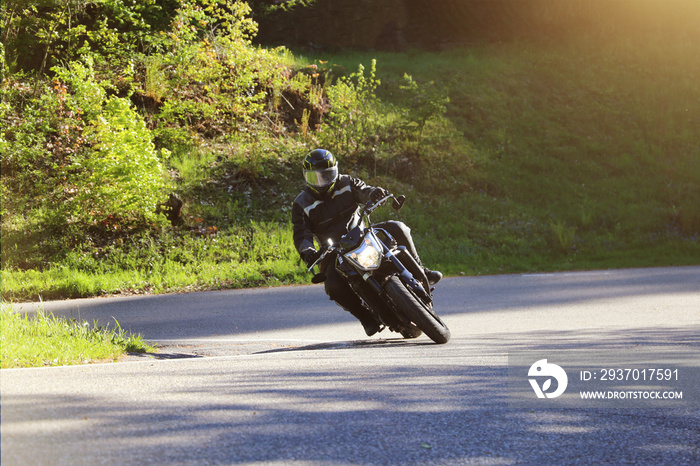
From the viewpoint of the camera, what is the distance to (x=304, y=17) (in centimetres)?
2631

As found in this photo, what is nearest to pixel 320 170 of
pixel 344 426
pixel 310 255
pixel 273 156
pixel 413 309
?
pixel 310 255

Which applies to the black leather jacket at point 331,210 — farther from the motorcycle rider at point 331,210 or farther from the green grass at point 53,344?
the green grass at point 53,344

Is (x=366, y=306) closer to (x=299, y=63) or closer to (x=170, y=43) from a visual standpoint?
(x=170, y=43)

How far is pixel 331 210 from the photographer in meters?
7.07

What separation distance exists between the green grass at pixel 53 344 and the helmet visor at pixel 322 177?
243 centimetres

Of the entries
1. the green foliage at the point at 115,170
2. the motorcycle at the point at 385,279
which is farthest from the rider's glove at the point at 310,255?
the green foliage at the point at 115,170

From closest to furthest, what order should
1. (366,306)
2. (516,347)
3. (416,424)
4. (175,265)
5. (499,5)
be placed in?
(416,424)
(516,347)
(366,306)
(175,265)
(499,5)

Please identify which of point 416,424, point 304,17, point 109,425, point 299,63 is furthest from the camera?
point 304,17

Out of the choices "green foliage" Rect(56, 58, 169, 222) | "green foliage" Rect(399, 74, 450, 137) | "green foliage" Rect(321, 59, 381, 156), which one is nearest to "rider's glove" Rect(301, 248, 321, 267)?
"green foliage" Rect(56, 58, 169, 222)

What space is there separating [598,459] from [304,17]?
2542 cm

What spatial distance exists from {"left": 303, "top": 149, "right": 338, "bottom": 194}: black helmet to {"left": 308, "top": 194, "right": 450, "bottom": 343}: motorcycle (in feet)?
1.67

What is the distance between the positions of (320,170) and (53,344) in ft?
10.1

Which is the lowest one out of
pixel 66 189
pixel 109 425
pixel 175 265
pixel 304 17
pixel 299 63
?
pixel 175 265

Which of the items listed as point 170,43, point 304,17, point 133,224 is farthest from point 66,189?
point 304,17
